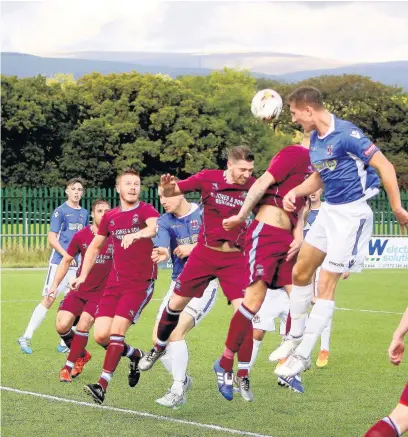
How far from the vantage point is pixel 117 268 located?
10.9 m

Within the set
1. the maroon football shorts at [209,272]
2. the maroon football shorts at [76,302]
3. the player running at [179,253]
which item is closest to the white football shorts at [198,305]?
the player running at [179,253]

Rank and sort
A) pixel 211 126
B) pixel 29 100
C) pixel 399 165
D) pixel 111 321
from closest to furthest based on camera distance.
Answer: pixel 111 321, pixel 29 100, pixel 211 126, pixel 399 165

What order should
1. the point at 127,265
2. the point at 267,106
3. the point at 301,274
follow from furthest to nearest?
the point at 127,265 < the point at 267,106 < the point at 301,274

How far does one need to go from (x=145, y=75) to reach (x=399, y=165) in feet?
68.1

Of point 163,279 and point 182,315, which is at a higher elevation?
point 182,315

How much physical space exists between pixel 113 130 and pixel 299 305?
186 ft

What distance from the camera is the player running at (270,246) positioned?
32.4 feet

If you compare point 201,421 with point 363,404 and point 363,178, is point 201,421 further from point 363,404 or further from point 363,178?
point 363,178

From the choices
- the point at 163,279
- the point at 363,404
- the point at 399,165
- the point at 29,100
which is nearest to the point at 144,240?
the point at 363,404

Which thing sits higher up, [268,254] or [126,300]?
[268,254]

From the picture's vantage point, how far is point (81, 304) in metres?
12.6

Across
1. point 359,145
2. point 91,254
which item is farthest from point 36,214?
point 359,145

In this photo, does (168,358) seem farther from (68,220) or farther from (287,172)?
(68,220)

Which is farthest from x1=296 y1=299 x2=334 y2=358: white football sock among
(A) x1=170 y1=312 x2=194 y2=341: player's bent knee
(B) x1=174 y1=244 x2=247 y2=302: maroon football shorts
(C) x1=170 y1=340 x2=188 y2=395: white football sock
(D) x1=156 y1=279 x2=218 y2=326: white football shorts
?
(D) x1=156 y1=279 x2=218 y2=326: white football shorts
